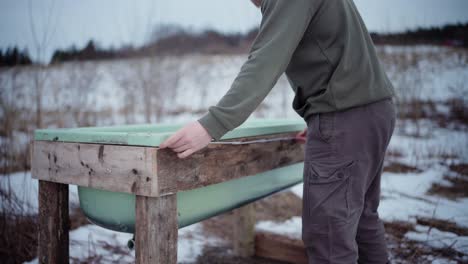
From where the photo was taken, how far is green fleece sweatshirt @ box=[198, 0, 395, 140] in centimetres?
93

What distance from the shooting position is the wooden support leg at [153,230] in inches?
40.3

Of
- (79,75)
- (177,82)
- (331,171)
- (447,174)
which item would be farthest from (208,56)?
(331,171)

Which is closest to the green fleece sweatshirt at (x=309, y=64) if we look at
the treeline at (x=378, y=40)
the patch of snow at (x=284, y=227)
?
the patch of snow at (x=284, y=227)

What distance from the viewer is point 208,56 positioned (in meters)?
10.2

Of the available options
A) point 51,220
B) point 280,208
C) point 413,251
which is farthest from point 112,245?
point 413,251

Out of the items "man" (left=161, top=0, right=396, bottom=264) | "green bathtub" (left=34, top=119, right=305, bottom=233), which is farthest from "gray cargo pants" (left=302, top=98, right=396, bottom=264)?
Result: "green bathtub" (left=34, top=119, right=305, bottom=233)

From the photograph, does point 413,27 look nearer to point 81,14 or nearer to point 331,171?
point 81,14

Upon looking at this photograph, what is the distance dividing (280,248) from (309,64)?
4.51 feet

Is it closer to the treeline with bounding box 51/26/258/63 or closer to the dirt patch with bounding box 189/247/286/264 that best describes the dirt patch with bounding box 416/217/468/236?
the dirt patch with bounding box 189/247/286/264

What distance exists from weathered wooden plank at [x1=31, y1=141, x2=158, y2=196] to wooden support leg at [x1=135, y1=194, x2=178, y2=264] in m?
0.04

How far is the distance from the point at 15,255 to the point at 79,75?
3.08 metres

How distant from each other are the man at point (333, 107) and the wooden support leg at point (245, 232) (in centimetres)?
110

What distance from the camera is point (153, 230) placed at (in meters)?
1.02

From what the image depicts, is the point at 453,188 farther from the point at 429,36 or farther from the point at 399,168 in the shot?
the point at 429,36
